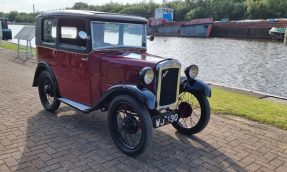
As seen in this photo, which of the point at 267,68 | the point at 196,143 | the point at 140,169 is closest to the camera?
the point at 140,169

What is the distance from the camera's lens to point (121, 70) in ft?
13.1

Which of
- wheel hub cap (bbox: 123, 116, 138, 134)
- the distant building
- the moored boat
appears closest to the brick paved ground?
wheel hub cap (bbox: 123, 116, 138, 134)

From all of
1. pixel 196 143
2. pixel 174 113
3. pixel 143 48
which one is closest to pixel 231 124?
pixel 196 143

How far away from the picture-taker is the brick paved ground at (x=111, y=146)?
3.45 metres

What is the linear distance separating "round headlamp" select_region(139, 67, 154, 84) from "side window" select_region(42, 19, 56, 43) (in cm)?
248

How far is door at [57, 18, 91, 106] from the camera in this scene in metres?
4.48

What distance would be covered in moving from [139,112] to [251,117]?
3154 millimetres

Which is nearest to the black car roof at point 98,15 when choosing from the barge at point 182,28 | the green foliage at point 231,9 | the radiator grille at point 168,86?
the radiator grille at point 168,86

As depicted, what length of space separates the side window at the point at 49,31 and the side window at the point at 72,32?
0.97 ft

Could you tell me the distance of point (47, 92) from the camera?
5.41m

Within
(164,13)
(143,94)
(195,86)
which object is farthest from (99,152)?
(164,13)

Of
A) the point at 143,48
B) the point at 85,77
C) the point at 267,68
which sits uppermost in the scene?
the point at 143,48

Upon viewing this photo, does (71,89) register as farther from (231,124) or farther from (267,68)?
(267,68)

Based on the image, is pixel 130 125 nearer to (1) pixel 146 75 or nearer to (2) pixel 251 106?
(1) pixel 146 75
